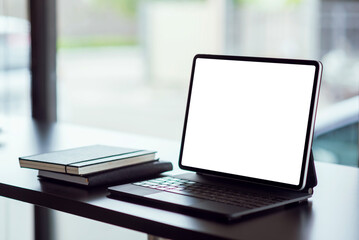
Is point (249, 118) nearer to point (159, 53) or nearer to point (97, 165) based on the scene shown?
point (97, 165)

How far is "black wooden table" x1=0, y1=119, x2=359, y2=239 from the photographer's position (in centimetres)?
94

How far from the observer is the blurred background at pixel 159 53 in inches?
109

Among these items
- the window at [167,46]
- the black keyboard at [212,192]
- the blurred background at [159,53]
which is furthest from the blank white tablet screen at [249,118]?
the window at [167,46]

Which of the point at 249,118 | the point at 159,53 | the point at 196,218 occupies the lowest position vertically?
the point at 196,218

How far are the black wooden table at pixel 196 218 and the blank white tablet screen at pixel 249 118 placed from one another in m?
0.10

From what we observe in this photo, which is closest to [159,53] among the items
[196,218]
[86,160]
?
[86,160]

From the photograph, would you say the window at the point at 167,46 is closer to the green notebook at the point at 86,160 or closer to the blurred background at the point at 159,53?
the blurred background at the point at 159,53

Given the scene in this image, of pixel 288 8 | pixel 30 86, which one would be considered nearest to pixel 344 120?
pixel 288 8

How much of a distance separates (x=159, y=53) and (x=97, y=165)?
3093mm

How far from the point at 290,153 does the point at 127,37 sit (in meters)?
3.70

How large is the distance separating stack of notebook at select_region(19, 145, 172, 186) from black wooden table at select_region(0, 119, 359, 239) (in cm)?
2

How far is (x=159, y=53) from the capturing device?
13.9ft

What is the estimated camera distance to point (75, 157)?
1.26 metres

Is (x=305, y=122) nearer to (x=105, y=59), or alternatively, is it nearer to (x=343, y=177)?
(x=343, y=177)
